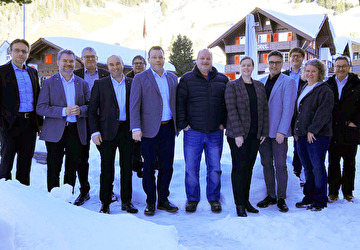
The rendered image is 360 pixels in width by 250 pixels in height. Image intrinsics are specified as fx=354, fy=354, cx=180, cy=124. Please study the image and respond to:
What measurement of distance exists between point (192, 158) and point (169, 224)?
2.93 ft

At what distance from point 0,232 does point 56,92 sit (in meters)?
2.75

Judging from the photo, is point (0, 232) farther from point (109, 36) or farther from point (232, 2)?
point (232, 2)

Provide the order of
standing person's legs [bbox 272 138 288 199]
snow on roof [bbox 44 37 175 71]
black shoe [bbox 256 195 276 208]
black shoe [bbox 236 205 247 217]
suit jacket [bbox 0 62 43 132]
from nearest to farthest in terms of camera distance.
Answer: suit jacket [bbox 0 62 43 132] < black shoe [bbox 236 205 247 217] < standing person's legs [bbox 272 138 288 199] < black shoe [bbox 256 195 276 208] < snow on roof [bbox 44 37 175 71]

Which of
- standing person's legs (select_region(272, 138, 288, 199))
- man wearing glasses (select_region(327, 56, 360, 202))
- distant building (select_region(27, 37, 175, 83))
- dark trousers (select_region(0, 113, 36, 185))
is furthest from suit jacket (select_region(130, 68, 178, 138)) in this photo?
distant building (select_region(27, 37, 175, 83))

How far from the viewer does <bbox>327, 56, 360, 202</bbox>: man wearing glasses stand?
443cm

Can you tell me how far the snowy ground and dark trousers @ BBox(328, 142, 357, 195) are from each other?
22 centimetres

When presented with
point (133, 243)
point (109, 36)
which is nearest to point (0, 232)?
point (133, 243)

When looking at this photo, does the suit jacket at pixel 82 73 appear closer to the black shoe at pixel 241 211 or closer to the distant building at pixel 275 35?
the black shoe at pixel 241 211

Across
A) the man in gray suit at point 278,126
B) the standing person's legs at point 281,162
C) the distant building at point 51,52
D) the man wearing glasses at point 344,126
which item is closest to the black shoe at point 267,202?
the man in gray suit at point 278,126

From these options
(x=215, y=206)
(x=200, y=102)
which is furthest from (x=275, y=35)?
(x=215, y=206)

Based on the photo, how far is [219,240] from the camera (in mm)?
3293

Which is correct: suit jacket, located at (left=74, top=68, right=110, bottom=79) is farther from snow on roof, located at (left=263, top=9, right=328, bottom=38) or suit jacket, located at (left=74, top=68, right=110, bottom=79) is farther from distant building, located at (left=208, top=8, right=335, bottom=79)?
snow on roof, located at (left=263, top=9, right=328, bottom=38)

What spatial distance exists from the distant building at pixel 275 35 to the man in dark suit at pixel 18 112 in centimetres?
1934

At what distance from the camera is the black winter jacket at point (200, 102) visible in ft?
13.9
